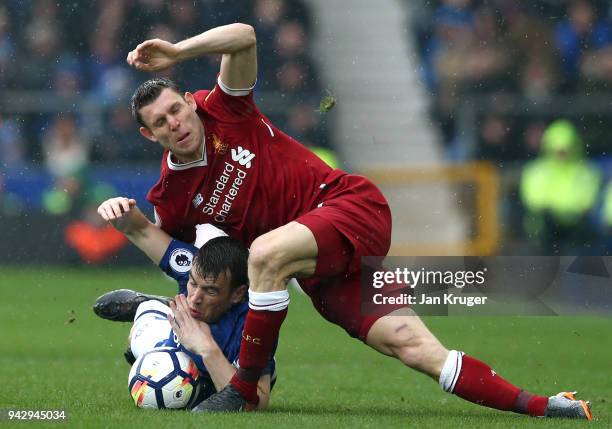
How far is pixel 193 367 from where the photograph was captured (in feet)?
19.6

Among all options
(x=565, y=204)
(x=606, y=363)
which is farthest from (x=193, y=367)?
(x=565, y=204)

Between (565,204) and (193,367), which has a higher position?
(193,367)

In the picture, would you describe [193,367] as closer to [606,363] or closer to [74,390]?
[74,390]

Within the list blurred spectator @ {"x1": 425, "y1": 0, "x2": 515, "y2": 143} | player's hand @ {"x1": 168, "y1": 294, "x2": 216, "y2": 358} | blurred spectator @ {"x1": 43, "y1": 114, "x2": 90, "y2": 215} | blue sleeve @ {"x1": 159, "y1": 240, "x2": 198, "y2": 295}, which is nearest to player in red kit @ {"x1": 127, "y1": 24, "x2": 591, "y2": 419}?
blue sleeve @ {"x1": 159, "y1": 240, "x2": 198, "y2": 295}

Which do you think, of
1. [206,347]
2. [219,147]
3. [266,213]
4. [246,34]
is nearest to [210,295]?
[206,347]

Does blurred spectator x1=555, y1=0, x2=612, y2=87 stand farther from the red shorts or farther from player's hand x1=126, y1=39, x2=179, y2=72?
player's hand x1=126, y1=39, x2=179, y2=72

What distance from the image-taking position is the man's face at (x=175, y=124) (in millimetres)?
6145

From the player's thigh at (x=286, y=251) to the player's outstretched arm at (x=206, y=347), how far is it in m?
0.51

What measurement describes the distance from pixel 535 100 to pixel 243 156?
9.46 m

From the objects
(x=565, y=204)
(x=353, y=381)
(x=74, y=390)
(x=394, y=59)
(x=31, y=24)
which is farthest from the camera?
(x=394, y=59)

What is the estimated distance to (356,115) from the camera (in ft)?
59.9

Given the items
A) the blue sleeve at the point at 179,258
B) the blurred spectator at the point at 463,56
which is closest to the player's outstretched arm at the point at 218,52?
the blue sleeve at the point at 179,258

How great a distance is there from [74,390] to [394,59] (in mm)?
12337

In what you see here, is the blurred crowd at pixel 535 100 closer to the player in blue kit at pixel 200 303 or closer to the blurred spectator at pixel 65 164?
the blurred spectator at pixel 65 164
